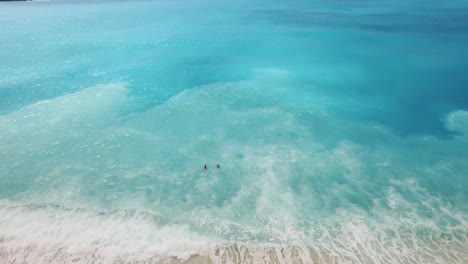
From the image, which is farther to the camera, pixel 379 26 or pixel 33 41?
pixel 379 26

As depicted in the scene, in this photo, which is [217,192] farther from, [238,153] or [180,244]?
[180,244]

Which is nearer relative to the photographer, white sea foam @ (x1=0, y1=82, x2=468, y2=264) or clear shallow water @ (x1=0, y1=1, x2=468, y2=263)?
white sea foam @ (x1=0, y1=82, x2=468, y2=264)

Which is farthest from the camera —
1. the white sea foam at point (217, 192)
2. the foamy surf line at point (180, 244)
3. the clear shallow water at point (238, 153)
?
the clear shallow water at point (238, 153)

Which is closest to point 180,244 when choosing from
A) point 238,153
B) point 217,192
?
point 217,192

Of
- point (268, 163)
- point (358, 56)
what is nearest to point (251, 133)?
point (268, 163)

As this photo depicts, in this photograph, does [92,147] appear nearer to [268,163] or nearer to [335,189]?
[268,163]

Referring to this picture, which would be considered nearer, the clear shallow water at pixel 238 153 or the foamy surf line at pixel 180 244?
the foamy surf line at pixel 180 244
